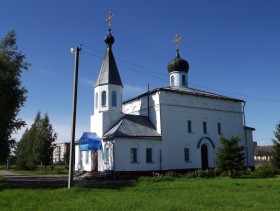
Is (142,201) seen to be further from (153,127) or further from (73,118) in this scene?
(153,127)

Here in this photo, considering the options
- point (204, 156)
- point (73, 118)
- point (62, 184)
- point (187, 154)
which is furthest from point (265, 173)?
point (73, 118)

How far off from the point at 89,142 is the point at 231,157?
36.6ft

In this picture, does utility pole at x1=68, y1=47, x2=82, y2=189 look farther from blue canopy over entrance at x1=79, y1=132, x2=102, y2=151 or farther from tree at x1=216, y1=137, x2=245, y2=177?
tree at x1=216, y1=137, x2=245, y2=177

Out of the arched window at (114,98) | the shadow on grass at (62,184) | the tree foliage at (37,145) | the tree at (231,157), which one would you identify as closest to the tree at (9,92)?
the shadow on grass at (62,184)

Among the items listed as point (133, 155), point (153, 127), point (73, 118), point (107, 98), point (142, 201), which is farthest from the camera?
point (153, 127)

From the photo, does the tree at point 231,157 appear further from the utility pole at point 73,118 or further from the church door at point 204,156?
the utility pole at point 73,118

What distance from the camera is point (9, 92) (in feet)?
68.1

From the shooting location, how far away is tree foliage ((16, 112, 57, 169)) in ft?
141

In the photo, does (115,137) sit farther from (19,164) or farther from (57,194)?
(19,164)

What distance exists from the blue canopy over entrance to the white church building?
16.1 inches

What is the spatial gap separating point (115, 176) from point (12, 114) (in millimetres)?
8875

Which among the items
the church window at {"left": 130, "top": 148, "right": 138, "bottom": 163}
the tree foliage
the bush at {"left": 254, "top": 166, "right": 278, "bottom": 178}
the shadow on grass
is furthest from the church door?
the tree foliage

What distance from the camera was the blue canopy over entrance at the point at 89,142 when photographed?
26.4 meters

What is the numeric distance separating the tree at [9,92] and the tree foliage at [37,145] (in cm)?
2085
